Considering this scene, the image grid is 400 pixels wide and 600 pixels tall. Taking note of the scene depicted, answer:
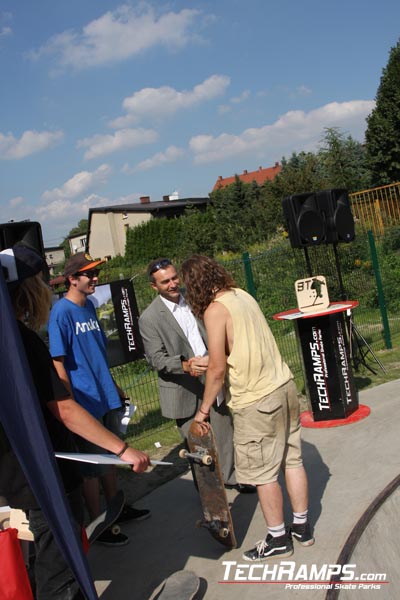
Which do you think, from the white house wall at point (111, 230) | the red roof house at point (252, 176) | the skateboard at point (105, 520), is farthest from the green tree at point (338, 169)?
the red roof house at point (252, 176)

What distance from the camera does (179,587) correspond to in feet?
10.4

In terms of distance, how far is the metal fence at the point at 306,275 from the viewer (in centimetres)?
828

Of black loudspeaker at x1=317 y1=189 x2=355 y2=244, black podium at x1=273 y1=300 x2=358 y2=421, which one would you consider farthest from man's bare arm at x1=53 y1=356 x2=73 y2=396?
black loudspeaker at x1=317 y1=189 x2=355 y2=244

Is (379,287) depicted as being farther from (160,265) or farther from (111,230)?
(111,230)

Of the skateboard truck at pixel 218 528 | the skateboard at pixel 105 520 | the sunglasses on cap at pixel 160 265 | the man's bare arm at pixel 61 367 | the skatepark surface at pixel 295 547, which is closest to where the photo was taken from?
the skateboard at pixel 105 520

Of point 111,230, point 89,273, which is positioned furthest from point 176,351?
point 111,230

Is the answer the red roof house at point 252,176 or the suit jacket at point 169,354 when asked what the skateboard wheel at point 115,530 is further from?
the red roof house at point 252,176

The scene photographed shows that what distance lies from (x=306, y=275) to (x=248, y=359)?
626 centimetres

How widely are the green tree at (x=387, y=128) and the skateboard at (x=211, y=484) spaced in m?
21.7

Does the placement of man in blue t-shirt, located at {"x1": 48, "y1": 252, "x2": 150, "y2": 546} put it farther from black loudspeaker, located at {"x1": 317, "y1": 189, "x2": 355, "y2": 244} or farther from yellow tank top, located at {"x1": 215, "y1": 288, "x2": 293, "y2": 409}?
black loudspeaker, located at {"x1": 317, "y1": 189, "x2": 355, "y2": 244}

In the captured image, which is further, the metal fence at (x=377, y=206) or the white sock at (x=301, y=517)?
the metal fence at (x=377, y=206)

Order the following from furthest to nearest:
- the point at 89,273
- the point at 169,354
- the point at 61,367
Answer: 1. the point at 169,354
2. the point at 89,273
3. the point at 61,367

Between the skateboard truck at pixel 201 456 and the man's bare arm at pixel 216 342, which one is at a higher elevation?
the man's bare arm at pixel 216 342

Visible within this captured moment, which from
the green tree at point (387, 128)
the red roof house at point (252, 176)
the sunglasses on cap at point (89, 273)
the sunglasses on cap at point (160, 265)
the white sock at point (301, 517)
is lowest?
the white sock at point (301, 517)
